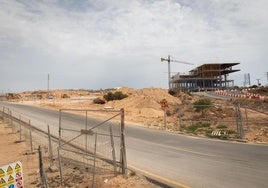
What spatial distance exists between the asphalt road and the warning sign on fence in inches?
188

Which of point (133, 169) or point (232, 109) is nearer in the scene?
point (133, 169)

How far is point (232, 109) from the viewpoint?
3469 centimetres

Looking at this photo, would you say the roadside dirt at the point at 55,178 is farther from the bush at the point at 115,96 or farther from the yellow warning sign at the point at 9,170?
the bush at the point at 115,96

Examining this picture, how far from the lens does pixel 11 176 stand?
7254mm

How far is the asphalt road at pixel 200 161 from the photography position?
1027 centimetres

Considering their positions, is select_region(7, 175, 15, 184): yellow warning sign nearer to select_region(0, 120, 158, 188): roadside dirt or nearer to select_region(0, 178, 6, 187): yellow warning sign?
select_region(0, 178, 6, 187): yellow warning sign

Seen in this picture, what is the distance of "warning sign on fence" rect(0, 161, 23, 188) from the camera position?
23.0 ft

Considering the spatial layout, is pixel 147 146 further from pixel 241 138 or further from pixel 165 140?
pixel 241 138

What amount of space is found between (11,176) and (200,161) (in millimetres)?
8206

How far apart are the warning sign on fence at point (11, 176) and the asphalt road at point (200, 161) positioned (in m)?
4.78

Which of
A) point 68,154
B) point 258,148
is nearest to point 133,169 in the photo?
point 68,154

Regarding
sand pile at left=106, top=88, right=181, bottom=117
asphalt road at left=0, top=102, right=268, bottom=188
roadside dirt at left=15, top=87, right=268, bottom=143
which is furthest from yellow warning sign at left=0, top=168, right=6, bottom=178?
sand pile at left=106, top=88, right=181, bottom=117

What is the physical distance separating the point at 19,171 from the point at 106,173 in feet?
14.2

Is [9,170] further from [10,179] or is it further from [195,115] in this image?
[195,115]
